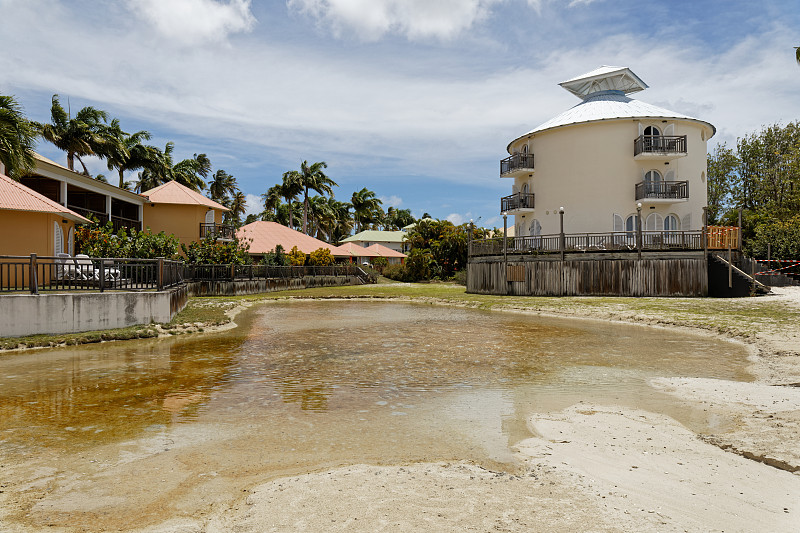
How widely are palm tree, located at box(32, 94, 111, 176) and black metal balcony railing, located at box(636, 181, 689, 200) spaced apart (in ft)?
145

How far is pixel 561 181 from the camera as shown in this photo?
41812mm

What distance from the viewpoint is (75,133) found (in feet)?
150

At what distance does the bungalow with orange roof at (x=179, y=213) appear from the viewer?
4509cm

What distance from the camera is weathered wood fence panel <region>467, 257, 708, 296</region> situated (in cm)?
2973

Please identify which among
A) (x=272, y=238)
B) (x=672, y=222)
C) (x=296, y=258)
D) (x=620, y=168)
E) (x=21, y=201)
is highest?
(x=620, y=168)

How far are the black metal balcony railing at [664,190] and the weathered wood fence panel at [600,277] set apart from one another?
9.94 metres

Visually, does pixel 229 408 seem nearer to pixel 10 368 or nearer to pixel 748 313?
pixel 10 368

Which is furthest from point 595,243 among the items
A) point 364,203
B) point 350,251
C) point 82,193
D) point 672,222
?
point 364,203

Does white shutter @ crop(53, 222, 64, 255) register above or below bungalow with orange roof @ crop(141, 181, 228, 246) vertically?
below

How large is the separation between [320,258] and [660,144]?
29.5 metres

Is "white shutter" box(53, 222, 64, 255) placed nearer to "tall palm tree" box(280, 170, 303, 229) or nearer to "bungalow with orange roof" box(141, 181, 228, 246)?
"bungalow with orange roof" box(141, 181, 228, 246)

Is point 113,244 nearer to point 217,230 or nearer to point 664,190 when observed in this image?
point 217,230

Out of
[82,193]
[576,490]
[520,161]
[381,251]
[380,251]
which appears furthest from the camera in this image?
[381,251]

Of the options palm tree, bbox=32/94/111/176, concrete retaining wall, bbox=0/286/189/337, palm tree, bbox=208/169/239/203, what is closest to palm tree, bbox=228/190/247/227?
palm tree, bbox=208/169/239/203
